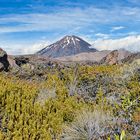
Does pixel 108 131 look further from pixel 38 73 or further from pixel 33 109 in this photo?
pixel 38 73

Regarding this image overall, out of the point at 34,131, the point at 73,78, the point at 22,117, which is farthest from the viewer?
the point at 73,78

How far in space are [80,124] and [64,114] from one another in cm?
228

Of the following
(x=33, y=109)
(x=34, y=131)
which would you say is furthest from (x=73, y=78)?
Answer: (x=34, y=131)

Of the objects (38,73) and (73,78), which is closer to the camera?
(73,78)

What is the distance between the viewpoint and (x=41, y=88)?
18219 mm

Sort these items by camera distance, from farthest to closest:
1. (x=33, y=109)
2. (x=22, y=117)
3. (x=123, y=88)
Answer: (x=123, y=88) < (x=33, y=109) < (x=22, y=117)

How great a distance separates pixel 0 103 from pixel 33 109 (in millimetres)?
1465

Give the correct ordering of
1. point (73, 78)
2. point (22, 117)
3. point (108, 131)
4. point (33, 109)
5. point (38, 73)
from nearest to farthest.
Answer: point (108, 131) → point (22, 117) → point (33, 109) → point (73, 78) → point (38, 73)

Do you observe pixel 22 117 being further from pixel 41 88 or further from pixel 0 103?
pixel 41 88

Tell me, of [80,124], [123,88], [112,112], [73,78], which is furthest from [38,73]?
[80,124]

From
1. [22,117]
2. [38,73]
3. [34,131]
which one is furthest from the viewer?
[38,73]

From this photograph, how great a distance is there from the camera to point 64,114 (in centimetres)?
1406

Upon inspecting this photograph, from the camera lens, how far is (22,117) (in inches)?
527

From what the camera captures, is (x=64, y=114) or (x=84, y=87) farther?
(x=84, y=87)
